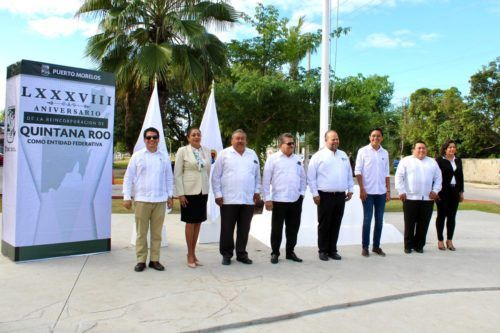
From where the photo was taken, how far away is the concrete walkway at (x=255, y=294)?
3.75 meters

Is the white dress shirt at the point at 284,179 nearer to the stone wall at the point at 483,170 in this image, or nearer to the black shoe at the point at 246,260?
the black shoe at the point at 246,260

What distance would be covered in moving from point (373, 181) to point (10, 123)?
4966 millimetres

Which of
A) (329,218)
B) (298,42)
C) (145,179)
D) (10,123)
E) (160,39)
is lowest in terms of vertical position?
(329,218)

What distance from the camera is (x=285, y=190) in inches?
231

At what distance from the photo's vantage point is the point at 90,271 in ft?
17.2

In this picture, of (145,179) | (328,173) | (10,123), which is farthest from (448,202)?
A: (10,123)

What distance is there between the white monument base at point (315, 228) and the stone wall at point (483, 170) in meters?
26.3

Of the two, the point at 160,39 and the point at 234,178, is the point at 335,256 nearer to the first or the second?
the point at 234,178

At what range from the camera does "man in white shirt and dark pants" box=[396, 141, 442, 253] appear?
21.5 feet

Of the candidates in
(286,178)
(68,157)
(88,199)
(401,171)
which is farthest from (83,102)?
(401,171)

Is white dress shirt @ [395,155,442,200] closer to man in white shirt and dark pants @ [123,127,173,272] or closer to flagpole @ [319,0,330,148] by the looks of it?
flagpole @ [319,0,330,148]

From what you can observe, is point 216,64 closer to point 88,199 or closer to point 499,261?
point 88,199

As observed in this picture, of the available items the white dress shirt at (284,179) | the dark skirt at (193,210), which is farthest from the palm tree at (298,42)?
the dark skirt at (193,210)

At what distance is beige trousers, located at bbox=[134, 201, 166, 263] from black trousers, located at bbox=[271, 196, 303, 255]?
1520mm
